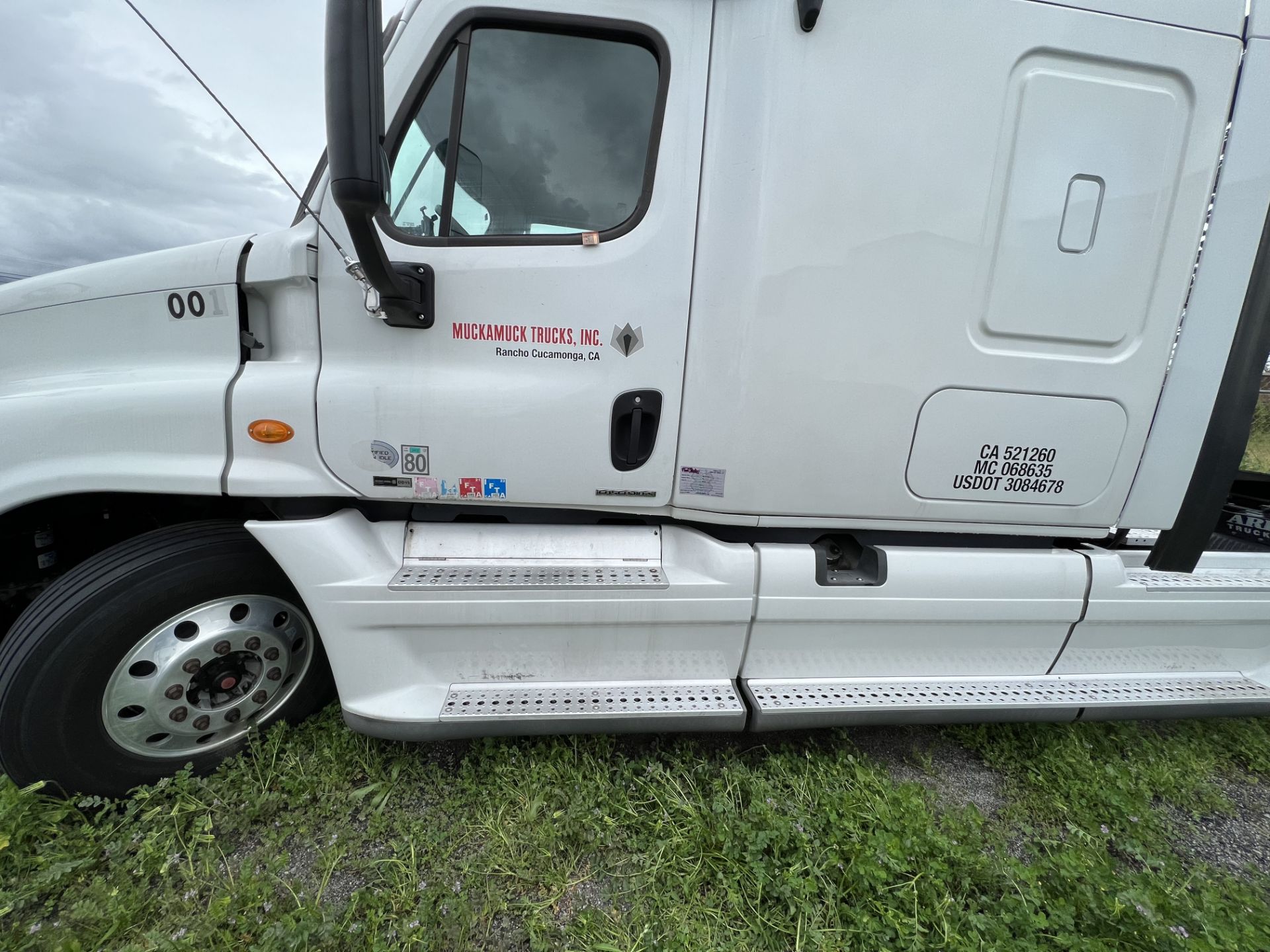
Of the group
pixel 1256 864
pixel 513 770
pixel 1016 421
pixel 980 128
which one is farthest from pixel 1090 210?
pixel 513 770

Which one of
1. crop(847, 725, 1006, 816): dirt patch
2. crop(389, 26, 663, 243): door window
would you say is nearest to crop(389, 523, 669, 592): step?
crop(389, 26, 663, 243): door window

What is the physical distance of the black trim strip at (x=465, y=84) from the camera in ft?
5.51

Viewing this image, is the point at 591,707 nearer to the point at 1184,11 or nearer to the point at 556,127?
the point at 556,127

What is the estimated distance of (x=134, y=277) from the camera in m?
1.85

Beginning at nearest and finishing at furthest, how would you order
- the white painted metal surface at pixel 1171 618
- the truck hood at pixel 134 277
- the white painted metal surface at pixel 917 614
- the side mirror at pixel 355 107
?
the side mirror at pixel 355 107, the truck hood at pixel 134 277, the white painted metal surface at pixel 917 614, the white painted metal surface at pixel 1171 618

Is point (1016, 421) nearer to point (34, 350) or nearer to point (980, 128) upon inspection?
point (980, 128)

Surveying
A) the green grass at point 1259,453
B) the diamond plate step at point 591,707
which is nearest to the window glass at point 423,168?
the diamond plate step at point 591,707

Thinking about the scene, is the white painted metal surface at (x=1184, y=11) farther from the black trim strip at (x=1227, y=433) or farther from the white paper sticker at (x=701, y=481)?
the white paper sticker at (x=701, y=481)

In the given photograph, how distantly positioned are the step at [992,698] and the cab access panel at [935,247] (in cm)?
71

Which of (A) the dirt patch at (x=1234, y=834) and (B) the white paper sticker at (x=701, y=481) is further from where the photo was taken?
(A) the dirt patch at (x=1234, y=834)

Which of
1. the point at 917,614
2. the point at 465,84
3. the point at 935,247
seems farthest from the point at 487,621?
the point at 935,247

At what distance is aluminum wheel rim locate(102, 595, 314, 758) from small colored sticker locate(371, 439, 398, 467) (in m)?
0.73

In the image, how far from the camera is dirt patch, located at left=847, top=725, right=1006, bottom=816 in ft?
7.16

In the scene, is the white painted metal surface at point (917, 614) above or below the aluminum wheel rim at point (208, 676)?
above
